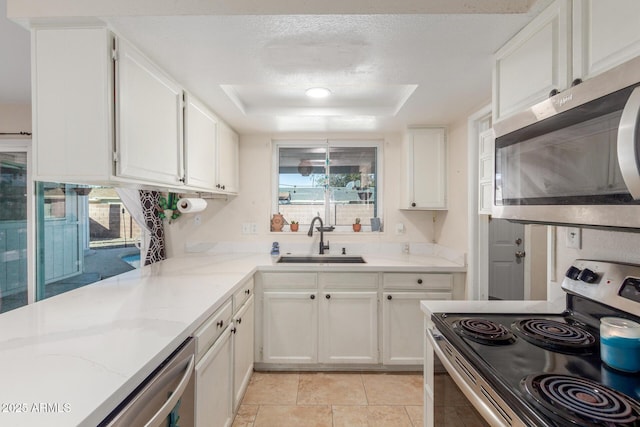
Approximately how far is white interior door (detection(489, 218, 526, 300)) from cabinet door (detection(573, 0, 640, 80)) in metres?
2.62

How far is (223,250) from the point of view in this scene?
293cm

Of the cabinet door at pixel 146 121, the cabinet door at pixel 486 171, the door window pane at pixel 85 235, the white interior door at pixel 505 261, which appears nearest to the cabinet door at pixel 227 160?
the cabinet door at pixel 146 121

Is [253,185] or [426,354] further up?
[253,185]

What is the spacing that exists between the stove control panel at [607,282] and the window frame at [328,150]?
1871mm

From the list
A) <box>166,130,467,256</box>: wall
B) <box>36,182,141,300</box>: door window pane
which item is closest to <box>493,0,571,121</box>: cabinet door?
<box>166,130,467,256</box>: wall

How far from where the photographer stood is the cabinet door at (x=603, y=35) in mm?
810

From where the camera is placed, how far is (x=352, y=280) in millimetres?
2338

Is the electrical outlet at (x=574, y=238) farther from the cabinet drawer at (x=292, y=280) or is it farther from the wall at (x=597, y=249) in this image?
the cabinet drawer at (x=292, y=280)

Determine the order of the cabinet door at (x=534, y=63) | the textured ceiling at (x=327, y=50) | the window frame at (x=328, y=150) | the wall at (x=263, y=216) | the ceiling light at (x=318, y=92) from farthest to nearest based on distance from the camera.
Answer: the window frame at (x=328, y=150) < the wall at (x=263, y=216) < the ceiling light at (x=318, y=92) < the textured ceiling at (x=327, y=50) < the cabinet door at (x=534, y=63)

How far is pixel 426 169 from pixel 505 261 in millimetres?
1630

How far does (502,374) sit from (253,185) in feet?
8.52

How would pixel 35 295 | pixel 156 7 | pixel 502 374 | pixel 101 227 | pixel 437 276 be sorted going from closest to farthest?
pixel 502 374
pixel 156 7
pixel 437 276
pixel 35 295
pixel 101 227

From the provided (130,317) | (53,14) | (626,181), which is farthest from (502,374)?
(53,14)

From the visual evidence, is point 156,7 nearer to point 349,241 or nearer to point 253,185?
point 253,185
